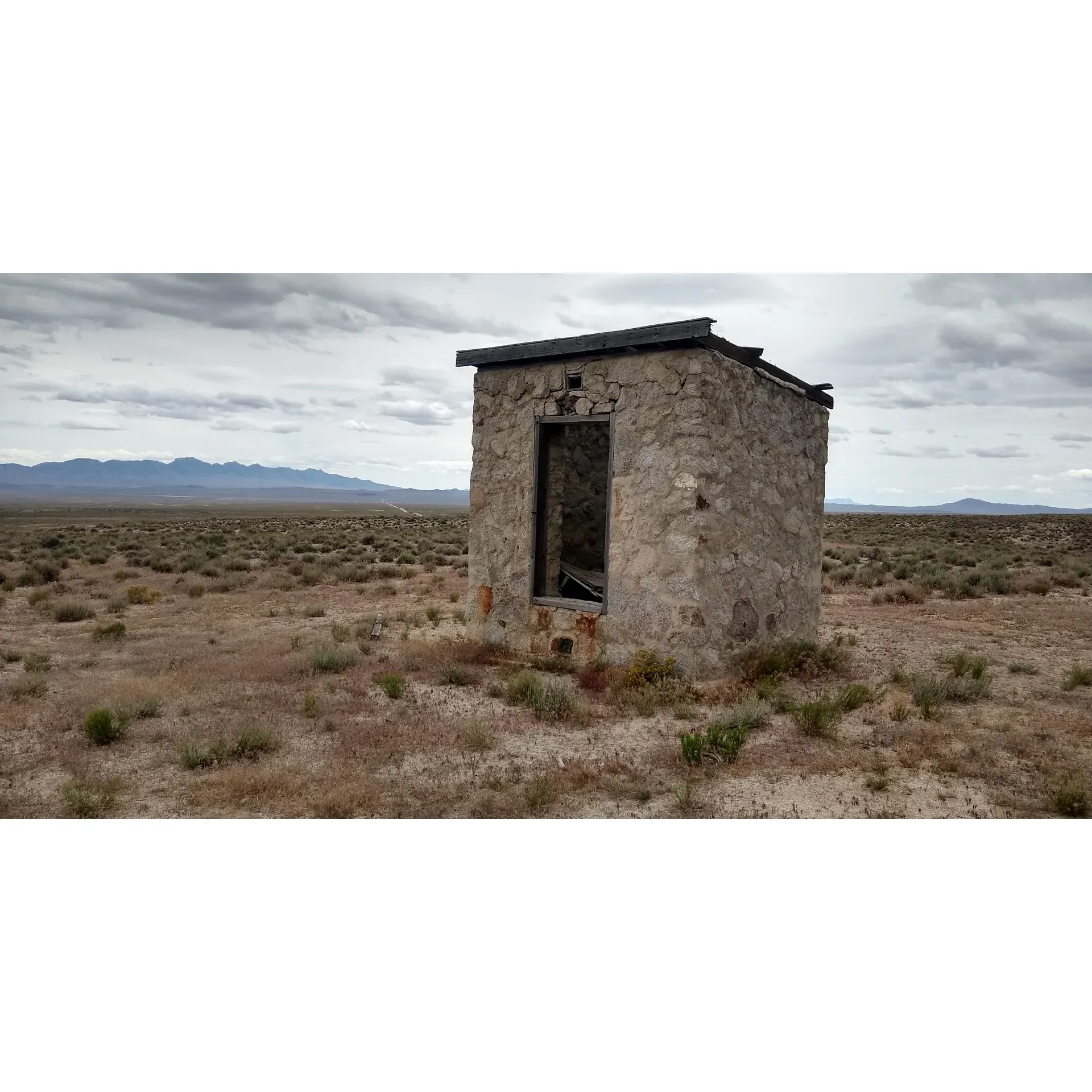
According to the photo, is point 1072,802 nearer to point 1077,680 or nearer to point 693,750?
point 693,750

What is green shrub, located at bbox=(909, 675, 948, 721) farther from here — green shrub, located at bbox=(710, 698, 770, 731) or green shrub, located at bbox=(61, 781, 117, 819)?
green shrub, located at bbox=(61, 781, 117, 819)

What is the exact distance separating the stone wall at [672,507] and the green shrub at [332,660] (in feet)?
4.53

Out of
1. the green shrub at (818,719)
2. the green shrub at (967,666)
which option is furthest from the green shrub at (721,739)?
the green shrub at (967,666)

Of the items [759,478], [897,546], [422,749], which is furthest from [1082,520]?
[422,749]

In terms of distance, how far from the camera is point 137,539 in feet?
87.0

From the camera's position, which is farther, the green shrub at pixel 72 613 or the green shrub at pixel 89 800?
the green shrub at pixel 72 613

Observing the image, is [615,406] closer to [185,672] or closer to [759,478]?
[759,478]

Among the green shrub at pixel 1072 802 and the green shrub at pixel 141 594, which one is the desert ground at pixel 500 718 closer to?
the green shrub at pixel 1072 802

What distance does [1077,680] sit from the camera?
24.7 ft

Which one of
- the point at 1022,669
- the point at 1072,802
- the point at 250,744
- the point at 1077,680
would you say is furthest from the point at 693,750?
the point at 1022,669

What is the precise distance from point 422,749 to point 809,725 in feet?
9.67

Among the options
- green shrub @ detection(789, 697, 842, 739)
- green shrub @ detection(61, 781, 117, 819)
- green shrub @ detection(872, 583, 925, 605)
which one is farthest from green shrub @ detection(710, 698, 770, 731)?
green shrub @ detection(872, 583, 925, 605)

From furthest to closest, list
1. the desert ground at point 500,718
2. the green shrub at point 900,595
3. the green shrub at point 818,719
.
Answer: the green shrub at point 900,595 < the green shrub at point 818,719 < the desert ground at point 500,718

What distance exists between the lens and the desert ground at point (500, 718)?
186 inches
